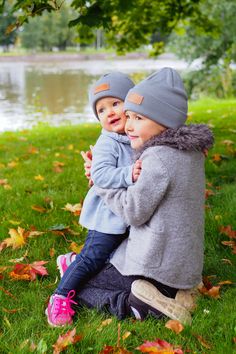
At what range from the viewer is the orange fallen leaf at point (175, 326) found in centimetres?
252

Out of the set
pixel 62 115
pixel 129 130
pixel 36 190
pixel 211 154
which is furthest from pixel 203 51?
pixel 129 130

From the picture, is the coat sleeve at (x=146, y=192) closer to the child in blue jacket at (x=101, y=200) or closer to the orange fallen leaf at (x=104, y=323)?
the child in blue jacket at (x=101, y=200)

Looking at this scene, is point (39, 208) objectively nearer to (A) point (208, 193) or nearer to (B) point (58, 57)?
(A) point (208, 193)

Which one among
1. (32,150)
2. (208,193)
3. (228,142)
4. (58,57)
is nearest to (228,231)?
(208,193)

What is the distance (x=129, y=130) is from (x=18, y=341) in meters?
1.23

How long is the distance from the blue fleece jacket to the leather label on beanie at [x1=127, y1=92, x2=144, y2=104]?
34 cm

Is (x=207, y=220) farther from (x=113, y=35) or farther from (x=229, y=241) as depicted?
(x=113, y=35)

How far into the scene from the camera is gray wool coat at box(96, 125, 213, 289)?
253 centimetres

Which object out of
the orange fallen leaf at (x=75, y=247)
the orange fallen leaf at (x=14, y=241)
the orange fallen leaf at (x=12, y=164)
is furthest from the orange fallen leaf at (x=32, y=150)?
the orange fallen leaf at (x=75, y=247)

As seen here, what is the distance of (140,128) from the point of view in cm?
263

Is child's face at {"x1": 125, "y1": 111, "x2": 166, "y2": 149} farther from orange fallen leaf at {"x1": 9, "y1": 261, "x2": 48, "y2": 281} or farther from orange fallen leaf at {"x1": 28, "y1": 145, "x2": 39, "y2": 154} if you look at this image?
orange fallen leaf at {"x1": 28, "y1": 145, "x2": 39, "y2": 154}

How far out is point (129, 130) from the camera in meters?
2.70

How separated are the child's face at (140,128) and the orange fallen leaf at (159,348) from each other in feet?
3.35

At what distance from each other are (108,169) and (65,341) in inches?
36.4
